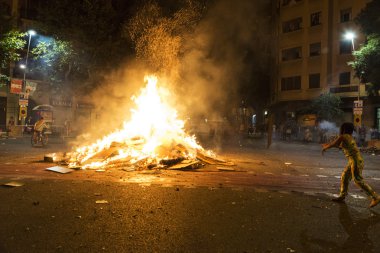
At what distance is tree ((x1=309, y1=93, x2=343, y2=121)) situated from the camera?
3350 cm

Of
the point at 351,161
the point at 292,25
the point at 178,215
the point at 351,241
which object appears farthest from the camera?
the point at 292,25

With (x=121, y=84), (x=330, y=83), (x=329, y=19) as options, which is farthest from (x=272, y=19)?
(x=121, y=84)

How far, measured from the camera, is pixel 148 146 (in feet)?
45.8

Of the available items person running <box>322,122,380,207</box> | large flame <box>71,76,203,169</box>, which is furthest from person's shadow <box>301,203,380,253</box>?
large flame <box>71,76,203,169</box>

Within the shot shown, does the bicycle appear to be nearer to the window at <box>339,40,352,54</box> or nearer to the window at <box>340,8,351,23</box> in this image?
the window at <box>339,40,352,54</box>

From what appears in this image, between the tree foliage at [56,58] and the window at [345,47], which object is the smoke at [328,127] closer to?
the window at [345,47]

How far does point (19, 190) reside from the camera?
8.08 meters

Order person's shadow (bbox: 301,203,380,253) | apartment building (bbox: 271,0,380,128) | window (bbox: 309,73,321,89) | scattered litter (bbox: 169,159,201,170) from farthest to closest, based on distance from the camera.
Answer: window (bbox: 309,73,321,89)
apartment building (bbox: 271,0,380,128)
scattered litter (bbox: 169,159,201,170)
person's shadow (bbox: 301,203,380,253)

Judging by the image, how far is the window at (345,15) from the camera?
37312 mm

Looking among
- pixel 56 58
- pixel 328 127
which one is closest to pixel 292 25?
pixel 328 127

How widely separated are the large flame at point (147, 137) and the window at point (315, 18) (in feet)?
96.8

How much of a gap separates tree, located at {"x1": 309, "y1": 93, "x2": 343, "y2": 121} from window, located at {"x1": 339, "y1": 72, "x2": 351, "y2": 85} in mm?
3974

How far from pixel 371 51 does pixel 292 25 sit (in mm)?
22179

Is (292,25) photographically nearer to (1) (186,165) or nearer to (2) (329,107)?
(2) (329,107)
